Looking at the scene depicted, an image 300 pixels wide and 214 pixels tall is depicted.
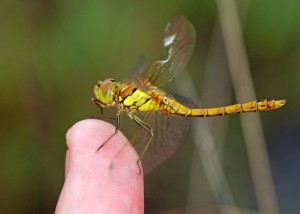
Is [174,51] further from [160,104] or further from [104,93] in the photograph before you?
[104,93]

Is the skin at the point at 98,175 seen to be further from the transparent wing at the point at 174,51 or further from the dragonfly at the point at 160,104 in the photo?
the transparent wing at the point at 174,51

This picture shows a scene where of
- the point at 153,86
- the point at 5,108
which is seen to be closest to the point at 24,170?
the point at 5,108

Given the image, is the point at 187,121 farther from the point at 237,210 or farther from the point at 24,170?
the point at 24,170

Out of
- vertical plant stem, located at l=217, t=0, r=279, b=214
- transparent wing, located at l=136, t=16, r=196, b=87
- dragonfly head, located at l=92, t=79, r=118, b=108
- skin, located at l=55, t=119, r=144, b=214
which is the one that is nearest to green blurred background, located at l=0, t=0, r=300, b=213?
vertical plant stem, located at l=217, t=0, r=279, b=214

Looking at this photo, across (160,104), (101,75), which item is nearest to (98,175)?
(160,104)

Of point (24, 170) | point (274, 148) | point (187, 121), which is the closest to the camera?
point (187, 121)

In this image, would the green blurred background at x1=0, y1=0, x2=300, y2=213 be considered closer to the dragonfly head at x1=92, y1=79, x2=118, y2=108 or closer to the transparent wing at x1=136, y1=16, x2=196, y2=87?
the transparent wing at x1=136, y1=16, x2=196, y2=87
